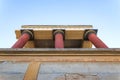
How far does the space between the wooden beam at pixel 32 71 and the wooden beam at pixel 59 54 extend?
35cm

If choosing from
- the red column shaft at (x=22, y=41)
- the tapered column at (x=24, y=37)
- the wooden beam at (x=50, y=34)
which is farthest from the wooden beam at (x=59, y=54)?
the wooden beam at (x=50, y=34)

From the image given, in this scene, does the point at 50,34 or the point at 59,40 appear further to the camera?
the point at 50,34

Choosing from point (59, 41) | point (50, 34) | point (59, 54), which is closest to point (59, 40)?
point (59, 41)

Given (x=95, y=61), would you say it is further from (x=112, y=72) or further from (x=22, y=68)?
(x=22, y=68)

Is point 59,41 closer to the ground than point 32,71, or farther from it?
closer to the ground

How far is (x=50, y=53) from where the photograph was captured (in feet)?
24.3

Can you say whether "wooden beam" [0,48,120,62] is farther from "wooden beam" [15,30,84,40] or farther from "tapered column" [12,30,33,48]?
"wooden beam" [15,30,84,40]

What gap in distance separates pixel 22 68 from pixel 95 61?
222cm

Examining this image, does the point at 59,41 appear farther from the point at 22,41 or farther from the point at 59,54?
the point at 59,54

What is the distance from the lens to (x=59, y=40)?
14609 mm

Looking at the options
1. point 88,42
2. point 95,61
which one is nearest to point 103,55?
point 95,61

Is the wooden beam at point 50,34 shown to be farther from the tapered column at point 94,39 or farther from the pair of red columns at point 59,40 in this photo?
the tapered column at point 94,39

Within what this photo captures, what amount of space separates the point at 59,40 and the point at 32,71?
8.14 meters

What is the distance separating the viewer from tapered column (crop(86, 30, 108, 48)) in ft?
43.0
